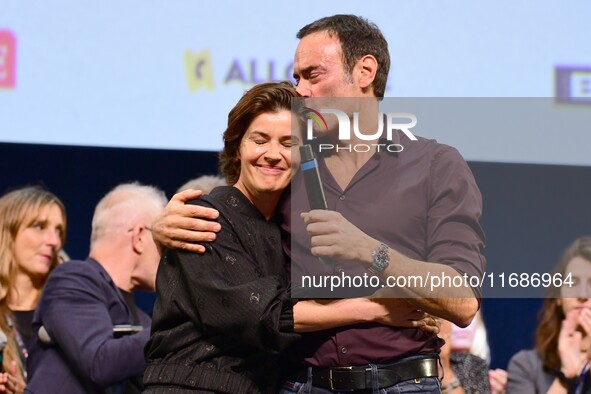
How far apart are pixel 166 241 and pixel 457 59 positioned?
194 cm

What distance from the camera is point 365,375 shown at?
2.18 metres

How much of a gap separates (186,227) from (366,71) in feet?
2.14

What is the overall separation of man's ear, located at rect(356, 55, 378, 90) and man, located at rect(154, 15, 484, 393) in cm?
26

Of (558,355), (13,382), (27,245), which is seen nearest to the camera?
(13,382)

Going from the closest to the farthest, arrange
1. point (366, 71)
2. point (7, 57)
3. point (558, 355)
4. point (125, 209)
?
point (366, 71), point (558, 355), point (125, 209), point (7, 57)

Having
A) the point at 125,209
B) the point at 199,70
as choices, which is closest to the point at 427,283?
the point at 125,209

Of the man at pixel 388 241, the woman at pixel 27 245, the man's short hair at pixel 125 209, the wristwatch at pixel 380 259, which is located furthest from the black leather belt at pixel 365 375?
the woman at pixel 27 245

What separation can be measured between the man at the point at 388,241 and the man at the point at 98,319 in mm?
1011

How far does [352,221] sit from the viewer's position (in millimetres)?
2162

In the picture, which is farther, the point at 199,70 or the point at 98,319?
the point at 199,70

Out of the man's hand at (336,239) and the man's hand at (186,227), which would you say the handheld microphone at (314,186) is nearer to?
the man's hand at (336,239)

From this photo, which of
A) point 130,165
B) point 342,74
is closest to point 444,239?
point 342,74

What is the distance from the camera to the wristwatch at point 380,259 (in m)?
2.09

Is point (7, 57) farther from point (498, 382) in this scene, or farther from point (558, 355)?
point (558, 355)
